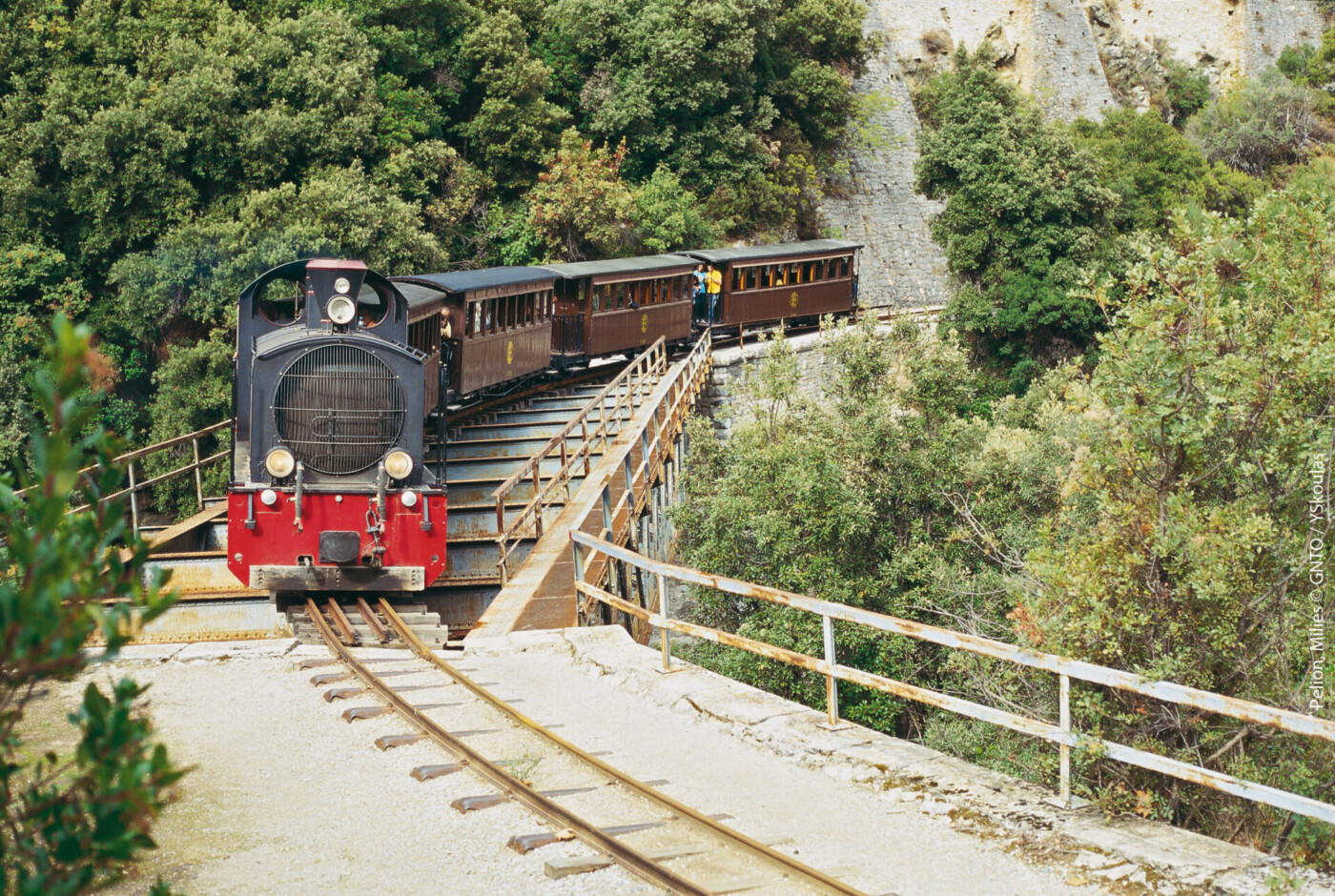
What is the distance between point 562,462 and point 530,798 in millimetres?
10575

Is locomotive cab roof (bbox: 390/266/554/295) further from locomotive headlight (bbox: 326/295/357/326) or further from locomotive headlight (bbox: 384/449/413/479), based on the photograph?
locomotive headlight (bbox: 384/449/413/479)

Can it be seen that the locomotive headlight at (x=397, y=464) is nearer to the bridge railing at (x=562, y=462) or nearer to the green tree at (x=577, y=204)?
the bridge railing at (x=562, y=462)

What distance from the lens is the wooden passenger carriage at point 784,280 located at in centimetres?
3147

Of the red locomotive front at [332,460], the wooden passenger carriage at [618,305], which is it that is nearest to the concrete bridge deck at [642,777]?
the red locomotive front at [332,460]

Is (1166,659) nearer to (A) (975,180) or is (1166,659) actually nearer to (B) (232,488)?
(B) (232,488)

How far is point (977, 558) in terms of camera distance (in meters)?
16.0

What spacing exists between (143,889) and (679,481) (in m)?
13.9

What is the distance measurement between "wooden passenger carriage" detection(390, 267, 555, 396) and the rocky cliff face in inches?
1051

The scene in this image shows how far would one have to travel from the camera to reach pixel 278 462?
11492 mm

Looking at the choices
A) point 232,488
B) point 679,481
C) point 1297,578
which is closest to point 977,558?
point 679,481

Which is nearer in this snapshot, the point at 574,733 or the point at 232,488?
the point at 574,733

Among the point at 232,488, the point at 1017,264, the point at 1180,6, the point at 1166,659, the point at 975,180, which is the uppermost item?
the point at 1180,6

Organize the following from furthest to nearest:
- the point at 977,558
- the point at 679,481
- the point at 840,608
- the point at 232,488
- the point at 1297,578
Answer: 1. the point at 679,481
2. the point at 977,558
3. the point at 232,488
4. the point at 1297,578
5. the point at 840,608

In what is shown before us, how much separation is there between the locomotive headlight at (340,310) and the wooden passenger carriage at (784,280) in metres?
19.8
